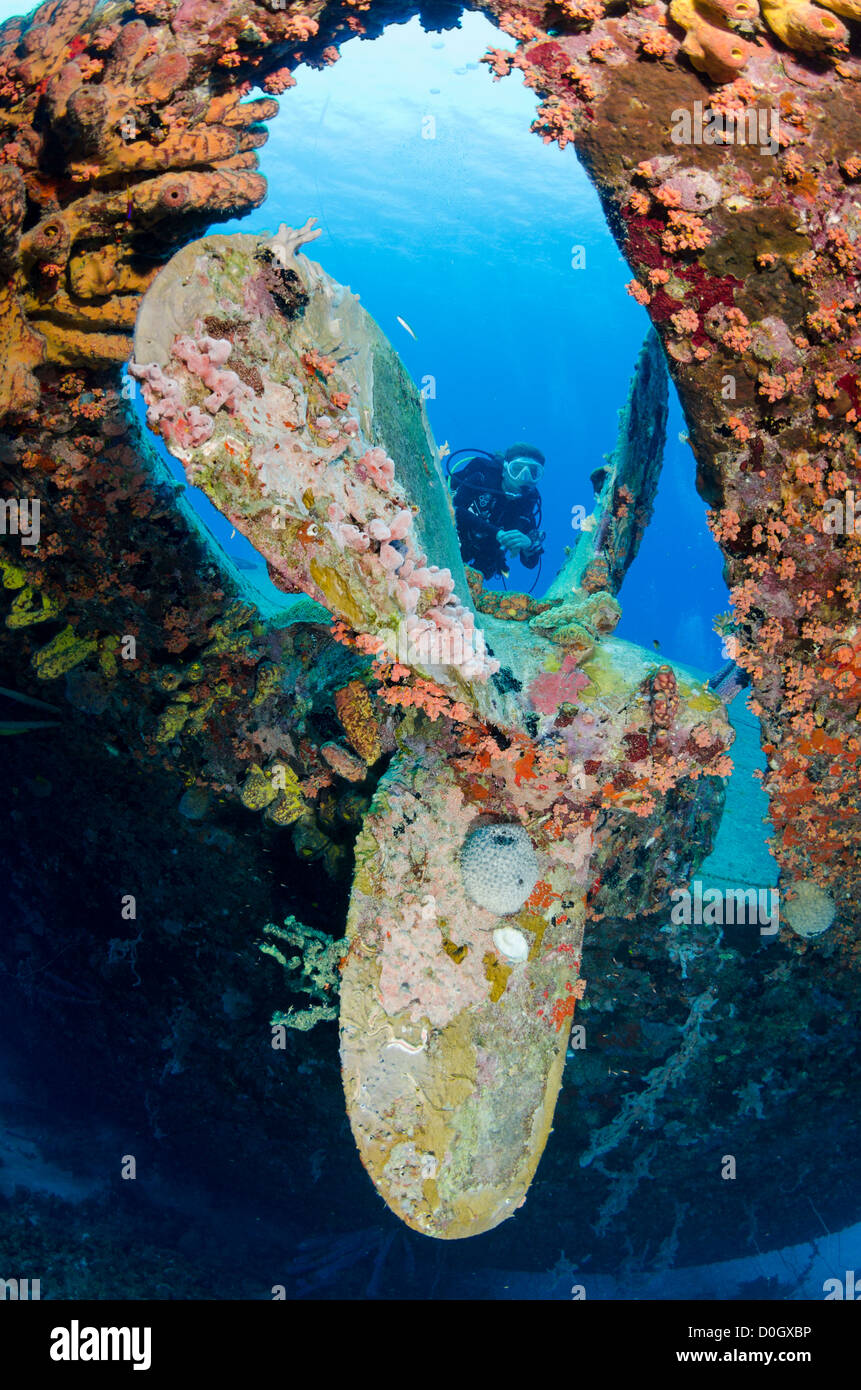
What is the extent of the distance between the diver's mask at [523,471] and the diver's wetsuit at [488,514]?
0.67ft

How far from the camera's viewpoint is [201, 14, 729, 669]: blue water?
37.9 m

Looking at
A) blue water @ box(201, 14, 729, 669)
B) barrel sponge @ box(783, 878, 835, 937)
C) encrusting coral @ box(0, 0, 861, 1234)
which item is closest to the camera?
encrusting coral @ box(0, 0, 861, 1234)

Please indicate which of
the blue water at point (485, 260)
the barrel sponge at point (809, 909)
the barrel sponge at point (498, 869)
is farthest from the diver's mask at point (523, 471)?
the barrel sponge at point (498, 869)

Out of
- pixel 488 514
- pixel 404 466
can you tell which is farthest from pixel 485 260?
pixel 404 466

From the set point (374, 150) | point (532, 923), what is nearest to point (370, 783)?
point (532, 923)

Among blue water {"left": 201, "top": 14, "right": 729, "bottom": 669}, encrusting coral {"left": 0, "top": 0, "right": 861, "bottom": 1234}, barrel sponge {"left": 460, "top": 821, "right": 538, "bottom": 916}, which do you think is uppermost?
blue water {"left": 201, "top": 14, "right": 729, "bottom": 669}

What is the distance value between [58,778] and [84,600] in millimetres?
2435

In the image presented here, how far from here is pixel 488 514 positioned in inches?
450

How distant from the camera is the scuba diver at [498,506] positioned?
34.6 feet

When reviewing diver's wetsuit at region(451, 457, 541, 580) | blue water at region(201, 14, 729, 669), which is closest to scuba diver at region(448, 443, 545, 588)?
diver's wetsuit at region(451, 457, 541, 580)

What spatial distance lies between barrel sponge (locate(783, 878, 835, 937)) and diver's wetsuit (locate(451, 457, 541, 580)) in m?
6.56

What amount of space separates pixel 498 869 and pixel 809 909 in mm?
2811

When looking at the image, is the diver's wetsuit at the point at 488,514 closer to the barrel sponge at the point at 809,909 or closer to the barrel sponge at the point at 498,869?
the barrel sponge at the point at 809,909

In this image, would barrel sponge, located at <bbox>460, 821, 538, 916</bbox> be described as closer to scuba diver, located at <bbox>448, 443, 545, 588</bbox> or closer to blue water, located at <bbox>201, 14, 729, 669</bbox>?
scuba diver, located at <bbox>448, 443, 545, 588</bbox>
